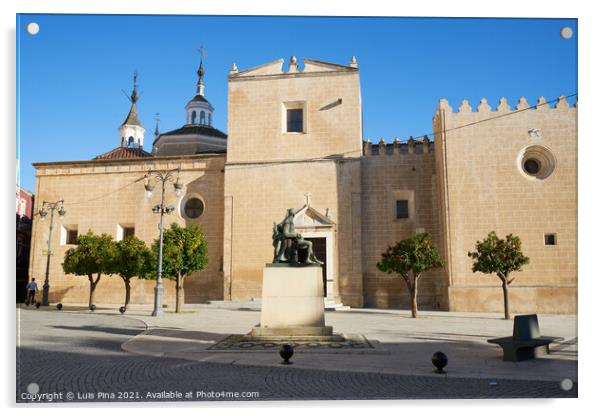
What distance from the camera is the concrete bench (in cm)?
667

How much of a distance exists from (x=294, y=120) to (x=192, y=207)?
5.55m

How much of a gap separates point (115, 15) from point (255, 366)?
4.58 metres

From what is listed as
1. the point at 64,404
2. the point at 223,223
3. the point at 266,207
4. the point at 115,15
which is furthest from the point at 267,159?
the point at 64,404

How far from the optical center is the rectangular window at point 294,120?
2009 centimetres

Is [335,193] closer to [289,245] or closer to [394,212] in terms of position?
[394,212]

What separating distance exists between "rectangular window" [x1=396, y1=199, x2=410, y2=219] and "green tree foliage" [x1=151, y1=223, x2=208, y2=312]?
7.82 m

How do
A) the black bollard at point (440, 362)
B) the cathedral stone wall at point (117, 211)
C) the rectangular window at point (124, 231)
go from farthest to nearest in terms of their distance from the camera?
1. the rectangular window at point (124, 231)
2. the cathedral stone wall at point (117, 211)
3. the black bollard at point (440, 362)

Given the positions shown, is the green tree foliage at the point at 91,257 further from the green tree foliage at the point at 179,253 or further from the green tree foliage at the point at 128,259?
the green tree foliage at the point at 179,253

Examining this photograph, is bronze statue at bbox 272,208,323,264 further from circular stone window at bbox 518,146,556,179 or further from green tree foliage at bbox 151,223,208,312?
circular stone window at bbox 518,146,556,179

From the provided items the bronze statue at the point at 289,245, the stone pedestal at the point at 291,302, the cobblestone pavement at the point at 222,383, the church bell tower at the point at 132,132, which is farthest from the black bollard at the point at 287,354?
the church bell tower at the point at 132,132

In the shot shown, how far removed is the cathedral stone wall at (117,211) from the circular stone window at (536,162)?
37.3ft

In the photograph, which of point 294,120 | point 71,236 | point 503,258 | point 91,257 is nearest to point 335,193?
point 294,120

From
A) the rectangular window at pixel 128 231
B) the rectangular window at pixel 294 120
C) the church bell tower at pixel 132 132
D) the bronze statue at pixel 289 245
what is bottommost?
the bronze statue at pixel 289 245

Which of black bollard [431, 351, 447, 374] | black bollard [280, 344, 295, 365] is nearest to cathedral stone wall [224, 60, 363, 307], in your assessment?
black bollard [280, 344, 295, 365]
